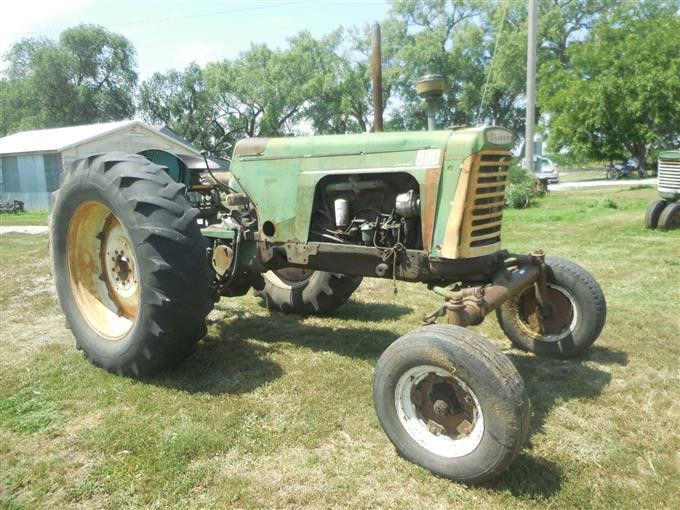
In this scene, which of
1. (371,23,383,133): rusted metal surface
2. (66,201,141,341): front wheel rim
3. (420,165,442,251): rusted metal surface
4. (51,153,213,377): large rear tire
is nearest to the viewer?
(420,165,442,251): rusted metal surface

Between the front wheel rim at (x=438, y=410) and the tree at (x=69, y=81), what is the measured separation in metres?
47.4

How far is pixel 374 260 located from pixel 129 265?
1.87 m

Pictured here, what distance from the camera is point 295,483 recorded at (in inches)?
100

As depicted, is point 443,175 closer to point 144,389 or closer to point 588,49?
point 144,389

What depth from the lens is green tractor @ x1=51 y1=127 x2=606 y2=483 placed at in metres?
2.63

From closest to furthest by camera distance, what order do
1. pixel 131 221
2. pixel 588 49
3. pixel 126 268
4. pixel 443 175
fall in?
pixel 443 175 < pixel 131 221 < pixel 126 268 < pixel 588 49

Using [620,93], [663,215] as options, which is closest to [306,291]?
[663,215]

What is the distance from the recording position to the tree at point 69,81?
140 ft

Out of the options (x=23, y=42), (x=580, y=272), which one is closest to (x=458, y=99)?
(x=580, y=272)

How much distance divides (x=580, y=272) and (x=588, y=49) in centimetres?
2430

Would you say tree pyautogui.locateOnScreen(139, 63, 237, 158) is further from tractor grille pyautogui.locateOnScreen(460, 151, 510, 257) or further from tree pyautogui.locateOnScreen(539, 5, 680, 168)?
tractor grille pyautogui.locateOnScreen(460, 151, 510, 257)

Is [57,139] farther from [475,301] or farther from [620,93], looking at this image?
[475,301]

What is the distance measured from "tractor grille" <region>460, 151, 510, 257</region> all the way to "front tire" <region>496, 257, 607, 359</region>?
0.70 m

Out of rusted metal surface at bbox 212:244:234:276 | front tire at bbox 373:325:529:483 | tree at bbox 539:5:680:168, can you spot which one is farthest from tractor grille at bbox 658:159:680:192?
tree at bbox 539:5:680:168
